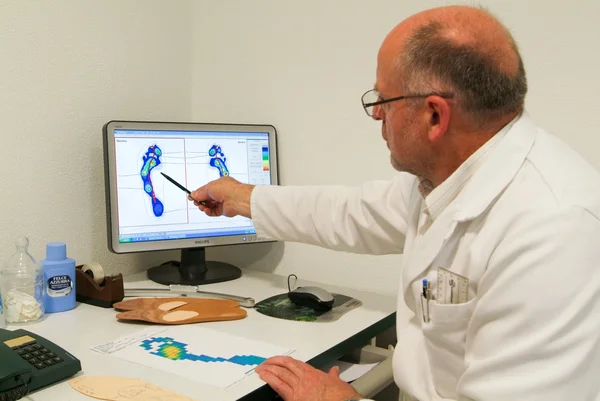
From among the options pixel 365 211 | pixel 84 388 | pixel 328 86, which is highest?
pixel 328 86

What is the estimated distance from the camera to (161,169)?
5.27 ft

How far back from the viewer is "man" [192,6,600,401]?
78 centimetres

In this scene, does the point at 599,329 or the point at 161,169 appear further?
the point at 161,169

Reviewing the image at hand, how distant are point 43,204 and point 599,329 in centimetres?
134

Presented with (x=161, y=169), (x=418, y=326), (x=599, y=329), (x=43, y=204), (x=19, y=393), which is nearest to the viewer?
(x=599, y=329)

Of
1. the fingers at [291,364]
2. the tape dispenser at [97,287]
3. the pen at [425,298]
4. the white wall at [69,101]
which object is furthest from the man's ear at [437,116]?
the white wall at [69,101]

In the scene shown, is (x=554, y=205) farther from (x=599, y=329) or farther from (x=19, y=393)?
(x=19, y=393)

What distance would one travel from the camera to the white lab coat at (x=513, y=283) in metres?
0.77

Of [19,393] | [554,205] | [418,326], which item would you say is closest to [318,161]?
[418,326]

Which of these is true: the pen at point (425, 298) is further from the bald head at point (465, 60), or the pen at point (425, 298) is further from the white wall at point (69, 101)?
the white wall at point (69, 101)

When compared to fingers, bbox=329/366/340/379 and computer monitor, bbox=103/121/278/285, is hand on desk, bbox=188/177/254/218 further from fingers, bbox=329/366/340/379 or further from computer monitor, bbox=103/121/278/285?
fingers, bbox=329/366/340/379

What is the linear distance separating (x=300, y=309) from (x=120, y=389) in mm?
559

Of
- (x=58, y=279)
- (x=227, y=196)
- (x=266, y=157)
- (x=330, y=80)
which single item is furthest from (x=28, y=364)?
(x=330, y=80)

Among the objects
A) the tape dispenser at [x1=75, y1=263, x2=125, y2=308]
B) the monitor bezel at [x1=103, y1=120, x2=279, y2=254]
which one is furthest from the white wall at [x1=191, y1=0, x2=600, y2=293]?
the tape dispenser at [x1=75, y1=263, x2=125, y2=308]
